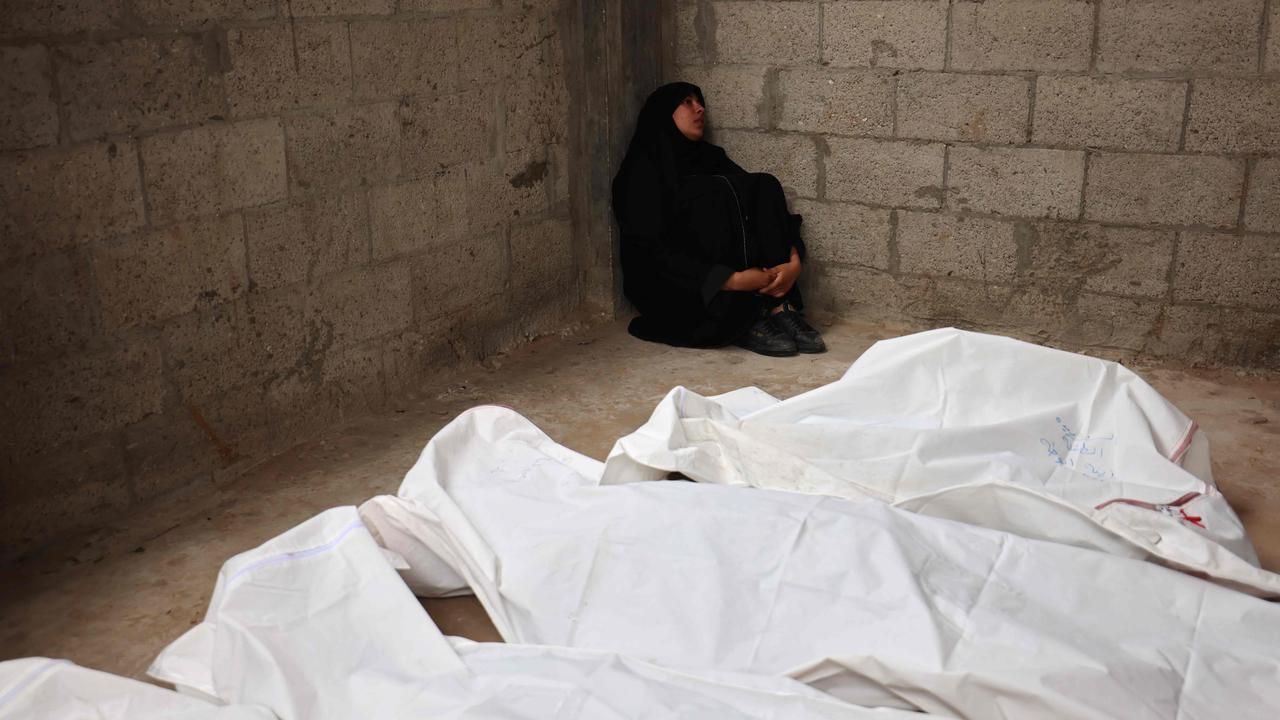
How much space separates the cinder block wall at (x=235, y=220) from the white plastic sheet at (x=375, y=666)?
99 cm

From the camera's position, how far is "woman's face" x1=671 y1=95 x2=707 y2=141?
14.8 feet

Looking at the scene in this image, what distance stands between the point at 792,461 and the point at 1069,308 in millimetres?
2160

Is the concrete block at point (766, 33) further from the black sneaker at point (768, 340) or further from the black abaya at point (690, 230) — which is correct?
the black sneaker at point (768, 340)

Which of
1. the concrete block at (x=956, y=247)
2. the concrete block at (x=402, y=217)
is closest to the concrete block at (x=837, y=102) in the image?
the concrete block at (x=956, y=247)

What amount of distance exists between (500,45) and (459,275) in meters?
0.84

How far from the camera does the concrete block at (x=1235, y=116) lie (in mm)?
3816

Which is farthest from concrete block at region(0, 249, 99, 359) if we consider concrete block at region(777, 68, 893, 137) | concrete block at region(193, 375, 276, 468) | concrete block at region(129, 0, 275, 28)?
concrete block at region(777, 68, 893, 137)

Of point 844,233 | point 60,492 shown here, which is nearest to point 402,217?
point 60,492

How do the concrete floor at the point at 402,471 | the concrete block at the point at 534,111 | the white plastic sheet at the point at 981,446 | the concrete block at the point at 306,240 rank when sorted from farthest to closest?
the concrete block at the point at 534,111
the concrete block at the point at 306,240
the concrete floor at the point at 402,471
the white plastic sheet at the point at 981,446

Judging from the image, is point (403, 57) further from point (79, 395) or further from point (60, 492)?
point (60, 492)

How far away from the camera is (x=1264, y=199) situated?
389 cm

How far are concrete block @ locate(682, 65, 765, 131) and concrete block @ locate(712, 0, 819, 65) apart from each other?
50 mm

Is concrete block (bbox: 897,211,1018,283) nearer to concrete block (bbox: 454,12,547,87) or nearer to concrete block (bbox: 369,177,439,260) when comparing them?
concrete block (bbox: 454,12,547,87)

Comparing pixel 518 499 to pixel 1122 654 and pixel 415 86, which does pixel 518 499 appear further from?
pixel 415 86
